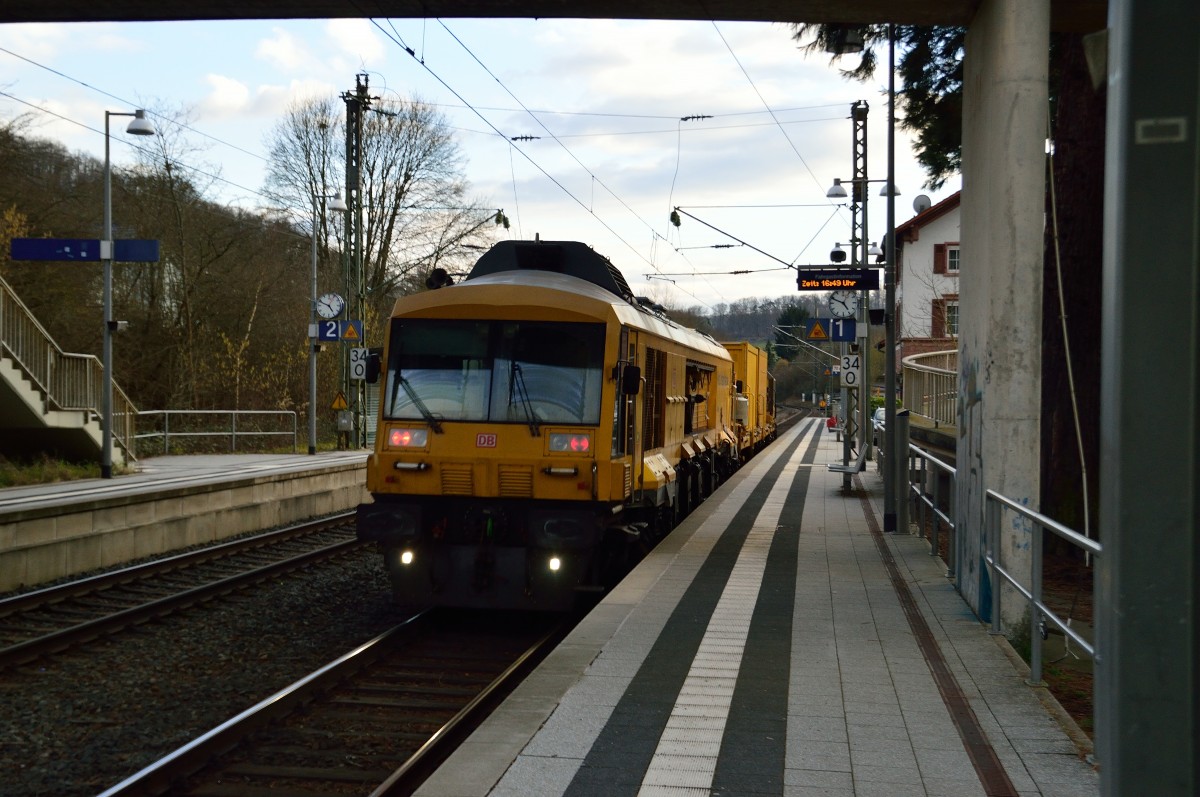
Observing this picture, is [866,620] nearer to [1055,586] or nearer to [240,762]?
[1055,586]

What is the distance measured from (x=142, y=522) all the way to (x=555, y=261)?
22.4 ft

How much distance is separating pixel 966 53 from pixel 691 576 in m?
5.45

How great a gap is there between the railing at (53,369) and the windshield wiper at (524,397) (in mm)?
10614

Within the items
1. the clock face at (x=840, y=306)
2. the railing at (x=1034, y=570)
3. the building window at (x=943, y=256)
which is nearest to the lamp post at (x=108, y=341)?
the clock face at (x=840, y=306)

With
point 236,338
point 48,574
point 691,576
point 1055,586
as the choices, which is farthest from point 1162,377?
point 236,338

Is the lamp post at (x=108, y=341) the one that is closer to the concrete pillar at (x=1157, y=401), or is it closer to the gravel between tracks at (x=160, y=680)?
the gravel between tracks at (x=160, y=680)

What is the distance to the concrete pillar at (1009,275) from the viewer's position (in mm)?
8805

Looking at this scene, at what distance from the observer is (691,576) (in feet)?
35.3

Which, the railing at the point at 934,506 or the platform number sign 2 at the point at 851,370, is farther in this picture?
the platform number sign 2 at the point at 851,370

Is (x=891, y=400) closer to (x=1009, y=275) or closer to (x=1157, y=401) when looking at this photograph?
(x=1009, y=275)

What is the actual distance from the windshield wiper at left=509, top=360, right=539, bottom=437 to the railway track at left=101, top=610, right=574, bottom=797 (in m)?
1.80

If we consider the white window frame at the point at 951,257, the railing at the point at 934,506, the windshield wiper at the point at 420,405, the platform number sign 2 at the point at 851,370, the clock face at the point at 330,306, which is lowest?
the railing at the point at 934,506

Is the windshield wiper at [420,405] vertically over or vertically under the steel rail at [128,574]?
over

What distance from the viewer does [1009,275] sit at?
8.92 metres
